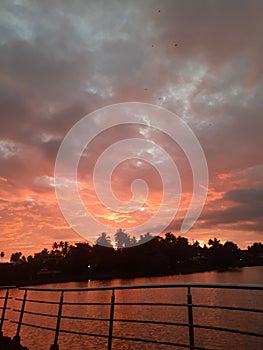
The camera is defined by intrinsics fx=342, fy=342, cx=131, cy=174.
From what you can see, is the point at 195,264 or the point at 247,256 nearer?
the point at 195,264

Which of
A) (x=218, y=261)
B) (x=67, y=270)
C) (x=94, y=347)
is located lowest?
(x=94, y=347)

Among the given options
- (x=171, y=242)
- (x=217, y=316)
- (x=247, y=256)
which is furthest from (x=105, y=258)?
(x=247, y=256)

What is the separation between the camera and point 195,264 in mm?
135125

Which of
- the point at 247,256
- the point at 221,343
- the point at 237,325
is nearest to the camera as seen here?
the point at 221,343

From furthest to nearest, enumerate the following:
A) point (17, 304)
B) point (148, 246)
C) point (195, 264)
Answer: point (195, 264), point (148, 246), point (17, 304)

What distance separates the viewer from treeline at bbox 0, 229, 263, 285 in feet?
291

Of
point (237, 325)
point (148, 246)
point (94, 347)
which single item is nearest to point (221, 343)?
point (237, 325)

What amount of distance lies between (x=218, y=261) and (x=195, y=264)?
11009 mm

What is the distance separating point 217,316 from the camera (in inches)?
1066

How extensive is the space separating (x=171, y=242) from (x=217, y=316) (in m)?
112

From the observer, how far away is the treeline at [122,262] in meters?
88.8

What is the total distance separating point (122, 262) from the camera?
109375 mm

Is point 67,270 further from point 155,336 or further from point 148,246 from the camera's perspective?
point 155,336

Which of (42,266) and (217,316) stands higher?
(42,266)
